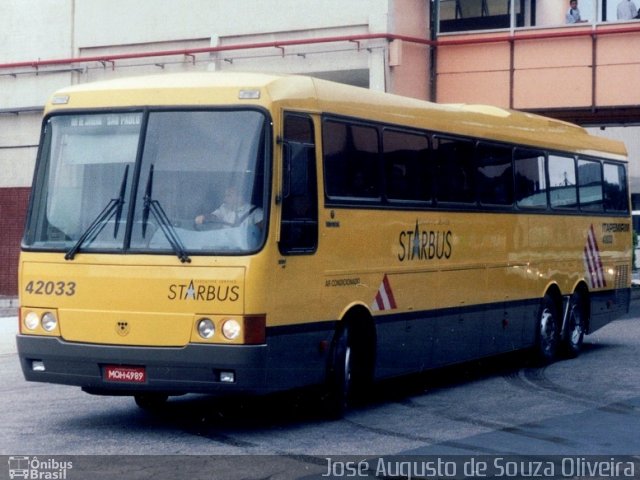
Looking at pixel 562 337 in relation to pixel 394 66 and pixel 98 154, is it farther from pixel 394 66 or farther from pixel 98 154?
pixel 394 66

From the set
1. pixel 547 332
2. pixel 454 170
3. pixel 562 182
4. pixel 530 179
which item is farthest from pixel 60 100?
pixel 562 182

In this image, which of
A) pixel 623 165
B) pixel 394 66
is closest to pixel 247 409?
pixel 623 165

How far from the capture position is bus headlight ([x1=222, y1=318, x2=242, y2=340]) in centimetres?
1056

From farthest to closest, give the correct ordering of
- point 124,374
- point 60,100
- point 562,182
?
point 562,182
point 60,100
point 124,374

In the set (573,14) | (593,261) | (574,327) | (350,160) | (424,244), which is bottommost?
(574,327)

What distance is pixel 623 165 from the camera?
2058 cm

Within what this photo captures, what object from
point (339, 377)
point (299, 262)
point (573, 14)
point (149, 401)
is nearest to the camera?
point (299, 262)

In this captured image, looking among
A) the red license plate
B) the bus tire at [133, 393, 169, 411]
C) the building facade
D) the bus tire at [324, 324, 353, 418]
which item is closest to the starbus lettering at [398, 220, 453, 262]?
the bus tire at [324, 324, 353, 418]

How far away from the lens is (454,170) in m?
14.5

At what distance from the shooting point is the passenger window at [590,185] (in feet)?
61.0

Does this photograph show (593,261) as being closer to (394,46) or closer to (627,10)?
(394,46)

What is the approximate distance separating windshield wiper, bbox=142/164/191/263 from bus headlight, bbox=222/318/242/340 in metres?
0.59

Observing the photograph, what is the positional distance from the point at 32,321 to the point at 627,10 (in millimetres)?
19137

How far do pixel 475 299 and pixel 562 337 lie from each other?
10.6 feet
